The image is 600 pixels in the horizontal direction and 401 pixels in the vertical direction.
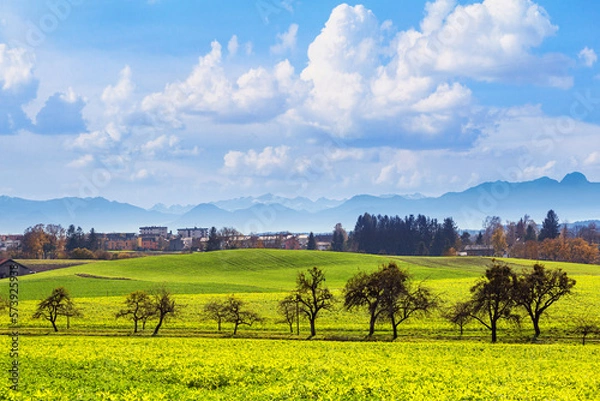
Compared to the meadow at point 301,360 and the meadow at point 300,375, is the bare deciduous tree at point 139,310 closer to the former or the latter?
the meadow at point 301,360

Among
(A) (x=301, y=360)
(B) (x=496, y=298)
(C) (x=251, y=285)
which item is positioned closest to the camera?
(A) (x=301, y=360)

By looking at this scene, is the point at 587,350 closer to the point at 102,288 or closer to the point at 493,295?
the point at 493,295

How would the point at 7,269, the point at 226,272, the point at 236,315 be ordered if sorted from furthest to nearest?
the point at 7,269 < the point at 226,272 < the point at 236,315

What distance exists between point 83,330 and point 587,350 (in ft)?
160

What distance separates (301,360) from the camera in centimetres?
3456

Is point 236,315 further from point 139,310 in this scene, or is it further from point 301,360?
point 301,360

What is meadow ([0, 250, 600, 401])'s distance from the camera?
2342 centimetres

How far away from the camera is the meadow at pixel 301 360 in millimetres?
23422

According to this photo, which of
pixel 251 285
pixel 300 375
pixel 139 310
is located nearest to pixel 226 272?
pixel 251 285

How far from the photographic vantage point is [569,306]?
78.8m

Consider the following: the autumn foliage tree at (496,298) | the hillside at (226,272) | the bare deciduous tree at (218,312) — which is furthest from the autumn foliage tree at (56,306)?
the autumn foliage tree at (496,298)

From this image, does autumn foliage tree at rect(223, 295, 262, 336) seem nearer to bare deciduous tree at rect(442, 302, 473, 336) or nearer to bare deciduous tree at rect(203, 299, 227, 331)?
bare deciduous tree at rect(203, 299, 227, 331)

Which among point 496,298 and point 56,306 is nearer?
point 496,298

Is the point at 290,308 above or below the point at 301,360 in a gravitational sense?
above
